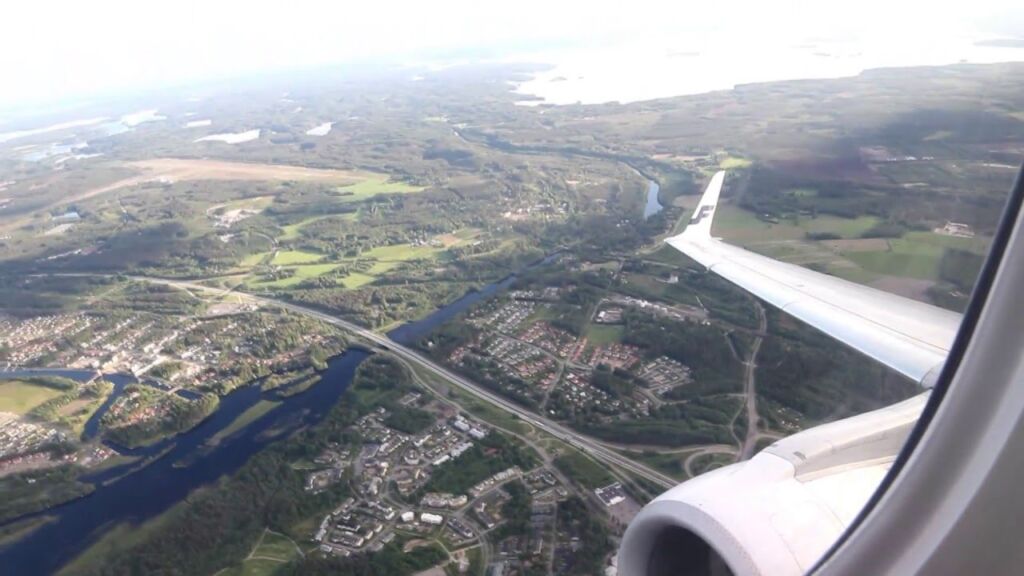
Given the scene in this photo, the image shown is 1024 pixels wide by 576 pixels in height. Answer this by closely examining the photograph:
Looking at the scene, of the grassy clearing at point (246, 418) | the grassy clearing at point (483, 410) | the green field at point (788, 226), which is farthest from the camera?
the grassy clearing at point (246, 418)

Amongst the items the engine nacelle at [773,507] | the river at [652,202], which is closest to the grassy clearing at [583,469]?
the engine nacelle at [773,507]

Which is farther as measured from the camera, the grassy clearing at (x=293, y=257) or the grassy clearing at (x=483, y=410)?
the grassy clearing at (x=293, y=257)

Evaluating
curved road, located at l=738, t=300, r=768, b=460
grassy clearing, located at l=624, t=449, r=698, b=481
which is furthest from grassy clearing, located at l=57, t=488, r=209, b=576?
curved road, located at l=738, t=300, r=768, b=460

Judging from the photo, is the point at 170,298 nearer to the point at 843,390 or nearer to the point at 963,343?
the point at 843,390

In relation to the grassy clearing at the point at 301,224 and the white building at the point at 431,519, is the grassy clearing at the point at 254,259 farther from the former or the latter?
the white building at the point at 431,519

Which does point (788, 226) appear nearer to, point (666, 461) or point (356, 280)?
point (666, 461)

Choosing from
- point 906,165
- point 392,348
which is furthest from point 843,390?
point 392,348

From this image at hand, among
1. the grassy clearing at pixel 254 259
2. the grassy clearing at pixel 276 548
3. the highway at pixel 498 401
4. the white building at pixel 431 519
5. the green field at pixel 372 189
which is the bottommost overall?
the grassy clearing at pixel 276 548
